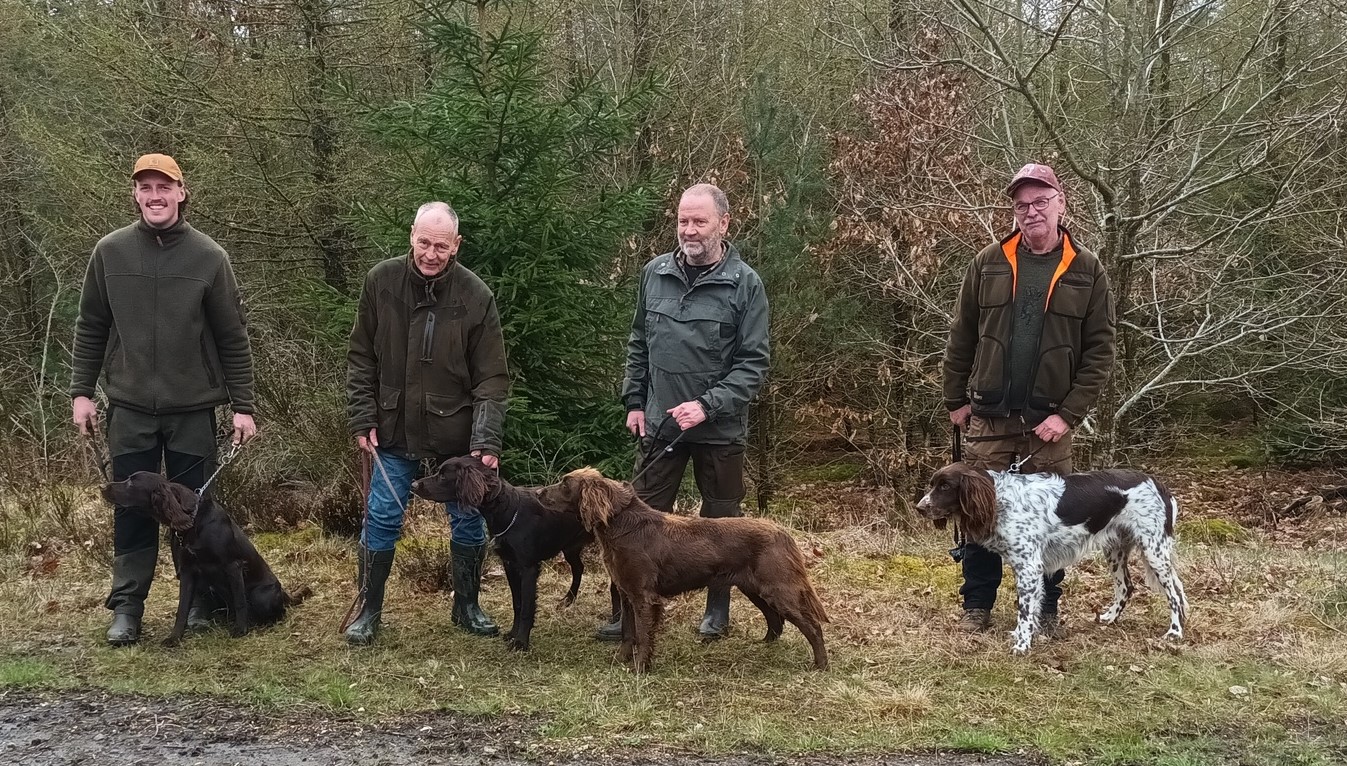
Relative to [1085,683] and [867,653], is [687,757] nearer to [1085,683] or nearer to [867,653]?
[867,653]

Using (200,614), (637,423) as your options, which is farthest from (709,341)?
(200,614)

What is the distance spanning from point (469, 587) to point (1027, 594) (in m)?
2.98

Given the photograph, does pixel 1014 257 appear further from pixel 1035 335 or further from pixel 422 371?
pixel 422 371

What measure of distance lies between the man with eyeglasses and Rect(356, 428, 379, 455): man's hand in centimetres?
319

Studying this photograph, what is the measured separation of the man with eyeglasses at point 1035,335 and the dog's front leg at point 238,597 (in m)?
3.89

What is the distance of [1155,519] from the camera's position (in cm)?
547

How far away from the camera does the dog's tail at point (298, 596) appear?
241 inches

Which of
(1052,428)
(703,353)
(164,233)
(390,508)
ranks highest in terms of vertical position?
(164,233)

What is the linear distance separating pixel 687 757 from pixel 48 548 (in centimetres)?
594

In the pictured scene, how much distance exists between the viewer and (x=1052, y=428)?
5.29 meters

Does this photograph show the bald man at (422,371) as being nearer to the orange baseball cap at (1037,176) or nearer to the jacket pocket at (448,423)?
the jacket pocket at (448,423)

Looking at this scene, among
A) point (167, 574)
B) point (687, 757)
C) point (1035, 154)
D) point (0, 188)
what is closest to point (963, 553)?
point (687, 757)

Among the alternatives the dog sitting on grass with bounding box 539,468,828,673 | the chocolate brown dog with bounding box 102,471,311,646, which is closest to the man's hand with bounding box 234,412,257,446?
the chocolate brown dog with bounding box 102,471,311,646

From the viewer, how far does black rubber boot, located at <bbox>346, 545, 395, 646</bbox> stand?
18.0ft
